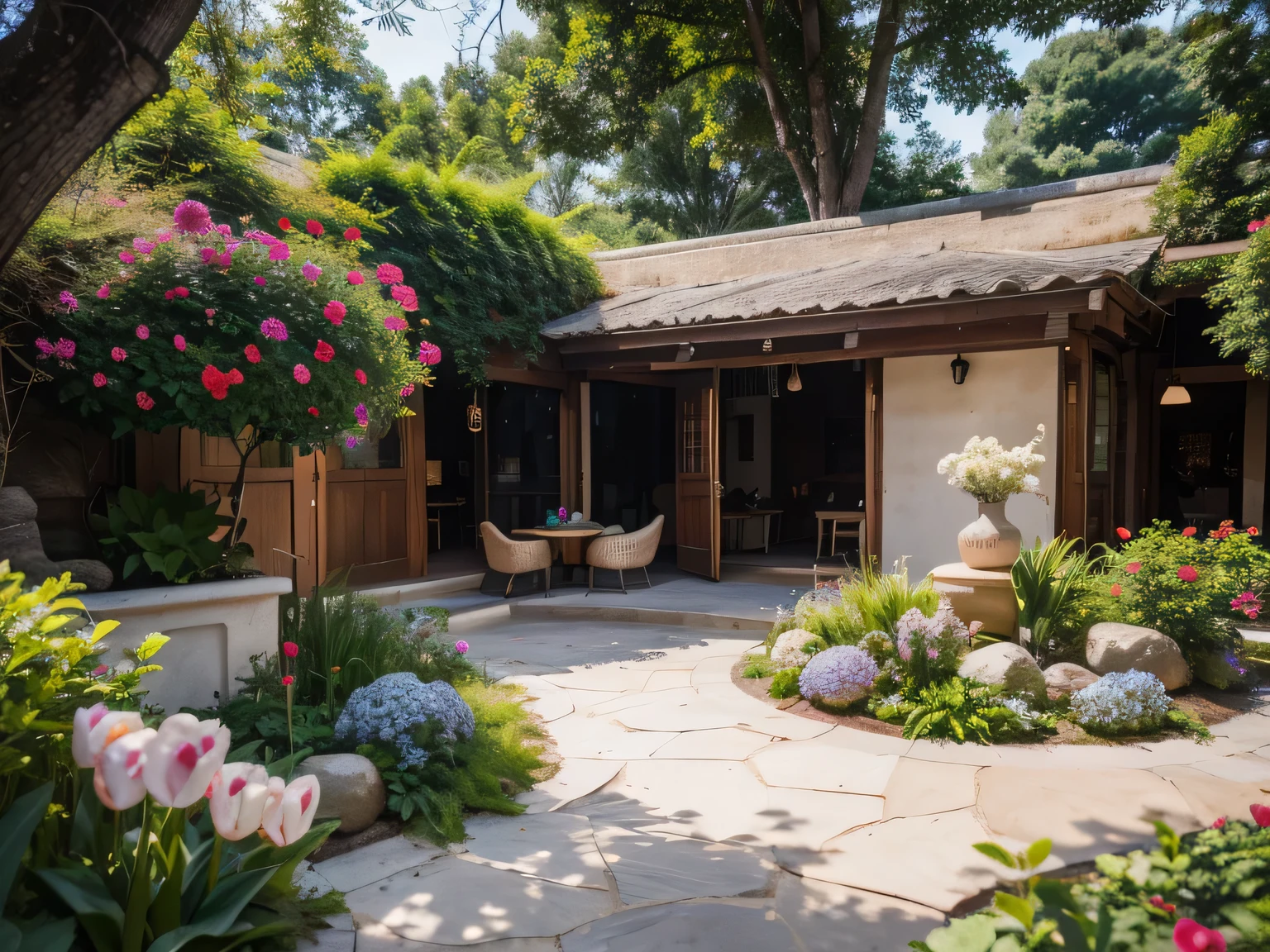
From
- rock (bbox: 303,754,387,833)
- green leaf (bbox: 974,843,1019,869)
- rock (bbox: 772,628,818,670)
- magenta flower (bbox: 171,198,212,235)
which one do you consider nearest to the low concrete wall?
rock (bbox: 303,754,387,833)

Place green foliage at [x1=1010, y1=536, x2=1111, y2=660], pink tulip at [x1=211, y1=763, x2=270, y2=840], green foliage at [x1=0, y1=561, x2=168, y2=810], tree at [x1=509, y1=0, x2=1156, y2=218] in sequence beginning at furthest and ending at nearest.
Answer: tree at [x1=509, y1=0, x2=1156, y2=218], green foliage at [x1=1010, y1=536, x2=1111, y2=660], green foliage at [x1=0, y1=561, x2=168, y2=810], pink tulip at [x1=211, y1=763, x2=270, y2=840]

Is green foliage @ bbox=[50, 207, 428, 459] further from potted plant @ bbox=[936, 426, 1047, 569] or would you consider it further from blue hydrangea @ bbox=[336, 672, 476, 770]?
potted plant @ bbox=[936, 426, 1047, 569]

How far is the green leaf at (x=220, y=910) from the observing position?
1742mm

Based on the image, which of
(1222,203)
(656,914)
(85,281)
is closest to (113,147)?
(85,281)

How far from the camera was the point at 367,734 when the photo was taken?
3377 millimetres

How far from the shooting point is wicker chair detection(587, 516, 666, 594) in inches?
334

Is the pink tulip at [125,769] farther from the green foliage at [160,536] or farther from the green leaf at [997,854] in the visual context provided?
the green foliage at [160,536]

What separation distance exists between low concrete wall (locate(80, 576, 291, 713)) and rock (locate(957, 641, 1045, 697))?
366 centimetres

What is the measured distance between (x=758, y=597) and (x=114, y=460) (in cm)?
562

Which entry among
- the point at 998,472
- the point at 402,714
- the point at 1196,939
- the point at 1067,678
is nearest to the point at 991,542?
the point at 998,472

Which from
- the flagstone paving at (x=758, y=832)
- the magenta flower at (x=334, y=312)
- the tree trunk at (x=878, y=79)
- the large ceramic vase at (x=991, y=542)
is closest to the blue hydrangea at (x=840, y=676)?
the flagstone paving at (x=758, y=832)

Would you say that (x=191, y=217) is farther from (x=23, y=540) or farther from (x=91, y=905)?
(x=91, y=905)

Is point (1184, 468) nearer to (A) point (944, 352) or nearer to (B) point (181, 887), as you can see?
(A) point (944, 352)

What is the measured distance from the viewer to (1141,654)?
15.4 ft
